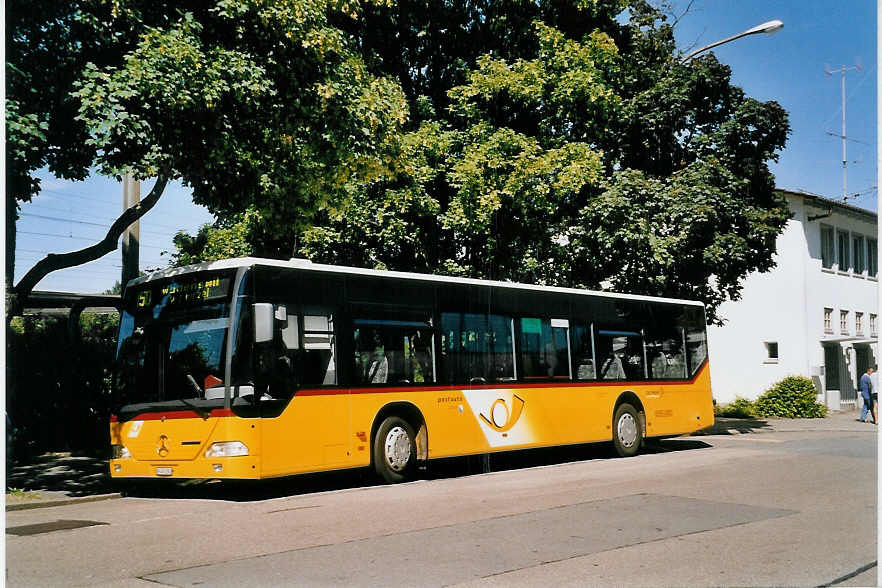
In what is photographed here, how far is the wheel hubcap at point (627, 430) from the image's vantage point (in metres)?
17.9

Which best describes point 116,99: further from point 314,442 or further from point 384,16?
point 384,16

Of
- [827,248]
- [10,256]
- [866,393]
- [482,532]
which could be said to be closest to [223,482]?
[10,256]

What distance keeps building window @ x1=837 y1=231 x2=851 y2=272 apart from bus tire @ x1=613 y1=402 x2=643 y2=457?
25818 mm

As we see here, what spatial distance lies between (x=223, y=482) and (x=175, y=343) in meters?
3.42

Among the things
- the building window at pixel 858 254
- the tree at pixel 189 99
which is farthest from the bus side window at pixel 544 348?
the building window at pixel 858 254

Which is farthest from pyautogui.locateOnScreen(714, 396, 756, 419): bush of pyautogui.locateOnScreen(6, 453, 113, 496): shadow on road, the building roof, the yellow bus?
pyautogui.locateOnScreen(6, 453, 113, 496): shadow on road

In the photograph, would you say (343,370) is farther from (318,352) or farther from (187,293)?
(187,293)

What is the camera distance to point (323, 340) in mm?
12586

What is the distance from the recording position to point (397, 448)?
1355 centimetres

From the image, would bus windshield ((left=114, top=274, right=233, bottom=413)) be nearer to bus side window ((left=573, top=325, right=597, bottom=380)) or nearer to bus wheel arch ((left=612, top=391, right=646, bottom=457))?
bus side window ((left=573, top=325, right=597, bottom=380))

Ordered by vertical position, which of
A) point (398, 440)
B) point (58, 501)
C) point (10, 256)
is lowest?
point (58, 501)

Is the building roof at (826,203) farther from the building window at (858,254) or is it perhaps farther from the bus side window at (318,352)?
the bus side window at (318,352)

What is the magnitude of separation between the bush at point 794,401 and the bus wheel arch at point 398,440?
2243 centimetres

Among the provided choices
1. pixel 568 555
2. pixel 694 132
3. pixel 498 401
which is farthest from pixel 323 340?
pixel 694 132
